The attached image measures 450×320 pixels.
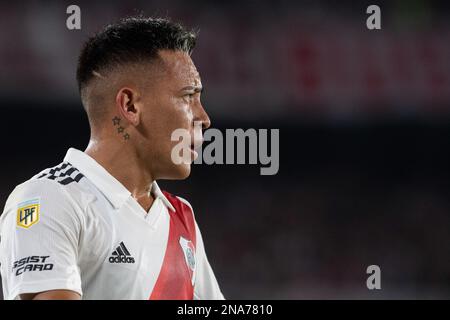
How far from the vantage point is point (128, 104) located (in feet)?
7.47

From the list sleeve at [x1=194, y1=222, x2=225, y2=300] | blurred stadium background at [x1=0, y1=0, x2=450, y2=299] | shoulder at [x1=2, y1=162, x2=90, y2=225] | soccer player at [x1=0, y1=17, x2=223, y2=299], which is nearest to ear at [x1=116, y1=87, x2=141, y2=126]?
soccer player at [x1=0, y1=17, x2=223, y2=299]

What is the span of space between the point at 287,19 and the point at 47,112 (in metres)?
2.86

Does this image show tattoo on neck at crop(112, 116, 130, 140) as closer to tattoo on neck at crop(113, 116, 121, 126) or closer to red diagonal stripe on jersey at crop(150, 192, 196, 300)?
tattoo on neck at crop(113, 116, 121, 126)

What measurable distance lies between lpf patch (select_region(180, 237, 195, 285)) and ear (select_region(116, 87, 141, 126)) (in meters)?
0.44

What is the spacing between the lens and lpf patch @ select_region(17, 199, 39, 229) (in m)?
1.90

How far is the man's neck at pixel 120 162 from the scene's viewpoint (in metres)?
2.26

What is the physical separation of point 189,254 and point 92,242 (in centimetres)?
47

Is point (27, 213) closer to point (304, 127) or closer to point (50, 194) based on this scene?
point (50, 194)

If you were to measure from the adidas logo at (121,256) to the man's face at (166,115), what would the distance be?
1.06 feet

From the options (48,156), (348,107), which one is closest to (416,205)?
(348,107)

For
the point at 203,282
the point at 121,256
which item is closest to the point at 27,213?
the point at 121,256
